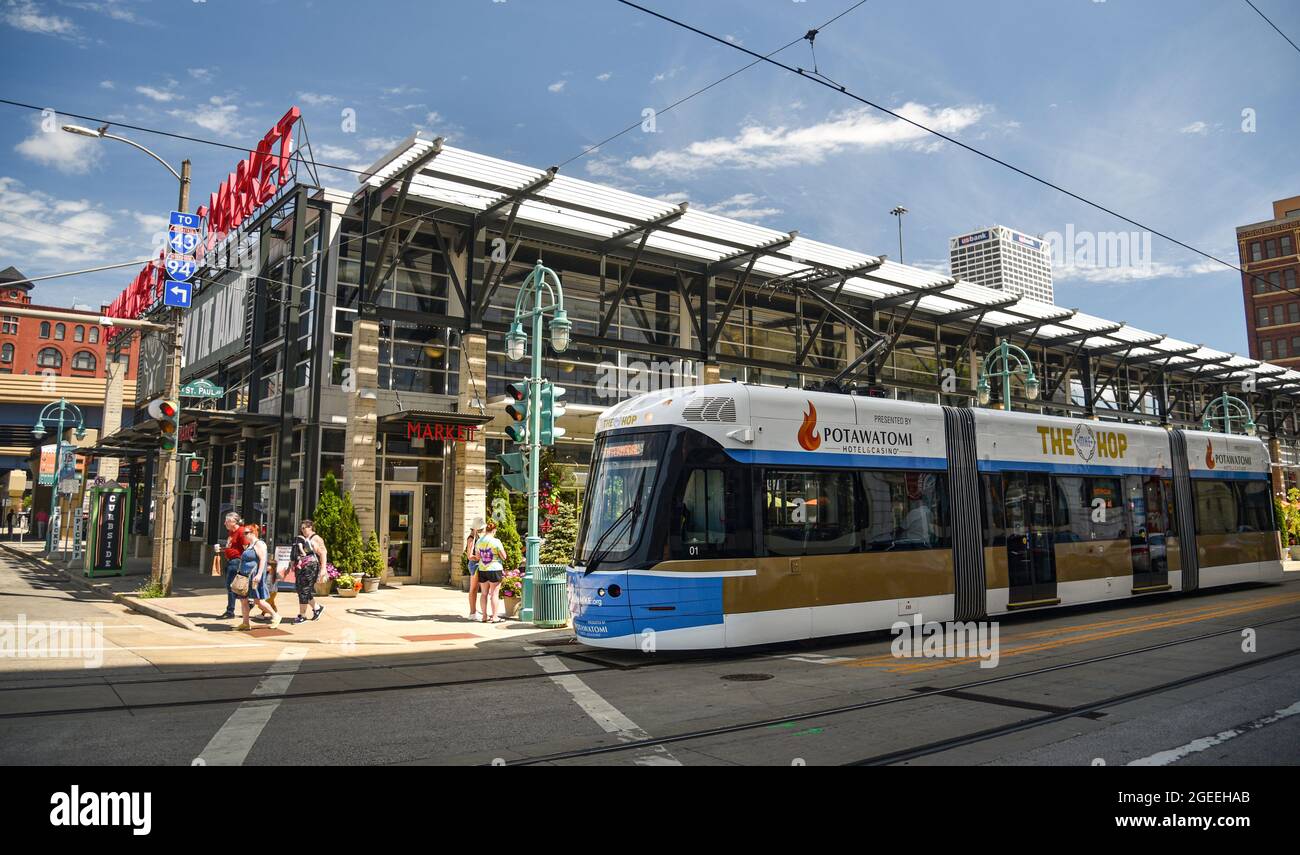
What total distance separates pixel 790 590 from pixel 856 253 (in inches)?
682

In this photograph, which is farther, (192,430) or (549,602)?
(192,430)

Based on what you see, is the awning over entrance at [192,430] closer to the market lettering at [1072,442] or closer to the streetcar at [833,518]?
the streetcar at [833,518]

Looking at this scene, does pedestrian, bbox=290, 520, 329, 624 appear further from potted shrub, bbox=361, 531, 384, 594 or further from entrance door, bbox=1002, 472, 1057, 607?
entrance door, bbox=1002, 472, 1057, 607

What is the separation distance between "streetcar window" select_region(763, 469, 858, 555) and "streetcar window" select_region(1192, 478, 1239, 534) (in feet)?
35.3

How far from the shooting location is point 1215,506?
18875 mm

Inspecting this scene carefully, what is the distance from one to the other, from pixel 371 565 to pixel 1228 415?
3667cm

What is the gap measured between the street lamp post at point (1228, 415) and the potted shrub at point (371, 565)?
1022 inches

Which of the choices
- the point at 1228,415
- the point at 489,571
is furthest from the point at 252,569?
the point at 1228,415

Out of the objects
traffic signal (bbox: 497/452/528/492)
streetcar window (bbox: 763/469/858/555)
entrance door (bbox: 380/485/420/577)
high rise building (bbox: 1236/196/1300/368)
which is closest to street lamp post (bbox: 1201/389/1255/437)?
streetcar window (bbox: 763/469/858/555)

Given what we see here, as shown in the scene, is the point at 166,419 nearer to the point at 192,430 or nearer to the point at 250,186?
the point at 192,430

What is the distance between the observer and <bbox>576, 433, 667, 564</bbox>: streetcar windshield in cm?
1073

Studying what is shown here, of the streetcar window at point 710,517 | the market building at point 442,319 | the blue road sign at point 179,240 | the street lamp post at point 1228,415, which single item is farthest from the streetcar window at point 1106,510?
the blue road sign at point 179,240
